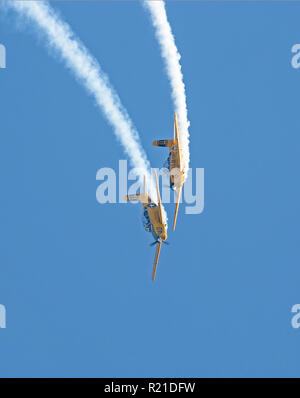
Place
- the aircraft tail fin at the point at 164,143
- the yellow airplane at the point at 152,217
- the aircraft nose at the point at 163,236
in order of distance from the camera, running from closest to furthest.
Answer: the yellow airplane at the point at 152,217
the aircraft nose at the point at 163,236
the aircraft tail fin at the point at 164,143

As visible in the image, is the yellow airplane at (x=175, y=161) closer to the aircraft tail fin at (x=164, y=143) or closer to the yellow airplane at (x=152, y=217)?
the aircraft tail fin at (x=164, y=143)

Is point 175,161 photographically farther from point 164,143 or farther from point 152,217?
point 152,217

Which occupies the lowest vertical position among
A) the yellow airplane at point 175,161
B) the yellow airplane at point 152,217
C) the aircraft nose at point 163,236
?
the aircraft nose at point 163,236

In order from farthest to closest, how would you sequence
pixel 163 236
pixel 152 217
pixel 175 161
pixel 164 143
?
pixel 164 143 → pixel 175 161 → pixel 163 236 → pixel 152 217

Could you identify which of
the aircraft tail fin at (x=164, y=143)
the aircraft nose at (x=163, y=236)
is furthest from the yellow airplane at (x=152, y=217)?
the aircraft tail fin at (x=164, y=143)

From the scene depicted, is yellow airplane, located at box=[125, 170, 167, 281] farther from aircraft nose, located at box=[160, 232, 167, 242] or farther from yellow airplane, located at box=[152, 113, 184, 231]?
yellow airplane, located at box=[152, 113, 184, 231]

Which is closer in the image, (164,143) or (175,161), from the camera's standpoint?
(175,161)

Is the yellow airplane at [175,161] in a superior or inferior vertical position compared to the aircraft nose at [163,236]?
superior

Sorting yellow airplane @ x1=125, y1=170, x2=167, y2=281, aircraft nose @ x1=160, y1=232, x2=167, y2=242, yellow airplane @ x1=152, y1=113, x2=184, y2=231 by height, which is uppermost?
yellow airplane @ x1=152, y1=113, x2=184, y2=231

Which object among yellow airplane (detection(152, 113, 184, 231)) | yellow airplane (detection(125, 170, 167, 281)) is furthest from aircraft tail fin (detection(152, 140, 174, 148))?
yellow airplane (detection(125, 170, 167, 281))

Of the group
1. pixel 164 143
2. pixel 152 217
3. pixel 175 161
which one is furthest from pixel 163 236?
pixel 164 143

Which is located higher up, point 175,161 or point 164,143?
point 164,143
